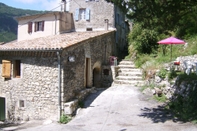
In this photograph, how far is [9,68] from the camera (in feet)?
42.8

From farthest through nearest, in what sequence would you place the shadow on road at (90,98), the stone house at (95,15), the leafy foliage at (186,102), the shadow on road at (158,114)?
the stone house at (95,15) < the shadow on road at (90,98) < the shadow on road at (158,114) < the leafy foliage at (186,102)

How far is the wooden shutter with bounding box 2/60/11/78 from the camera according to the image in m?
13.0

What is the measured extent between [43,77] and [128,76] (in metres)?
6.83

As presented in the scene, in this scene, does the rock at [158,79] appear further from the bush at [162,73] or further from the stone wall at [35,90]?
the stone wall at [35,90]

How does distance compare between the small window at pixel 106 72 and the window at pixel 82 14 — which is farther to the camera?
the window at pixel 82 14

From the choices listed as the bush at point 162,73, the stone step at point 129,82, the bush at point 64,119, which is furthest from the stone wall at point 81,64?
the bush at point 162,73

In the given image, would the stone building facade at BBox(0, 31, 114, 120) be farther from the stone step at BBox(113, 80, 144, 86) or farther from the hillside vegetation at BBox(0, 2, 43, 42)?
the hillside vegetation at BBox(0, 2, 43, 42)

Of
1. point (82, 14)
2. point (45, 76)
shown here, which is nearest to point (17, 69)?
point (45, 76)

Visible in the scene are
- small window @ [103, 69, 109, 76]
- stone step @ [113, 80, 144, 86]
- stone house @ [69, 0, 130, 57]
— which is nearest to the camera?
stone step @ [113, 80, 144, 86]

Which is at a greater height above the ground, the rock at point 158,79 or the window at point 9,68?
the window at point 9,68

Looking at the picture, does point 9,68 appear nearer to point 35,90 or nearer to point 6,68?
point 6,68

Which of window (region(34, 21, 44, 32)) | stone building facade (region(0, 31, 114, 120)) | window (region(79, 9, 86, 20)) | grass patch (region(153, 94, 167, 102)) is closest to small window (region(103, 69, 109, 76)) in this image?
stone building facade (region(0, 31, 114, 120))

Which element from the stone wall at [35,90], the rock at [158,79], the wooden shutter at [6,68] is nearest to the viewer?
the stone wall at [35,90]

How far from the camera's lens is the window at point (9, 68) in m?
13.0
